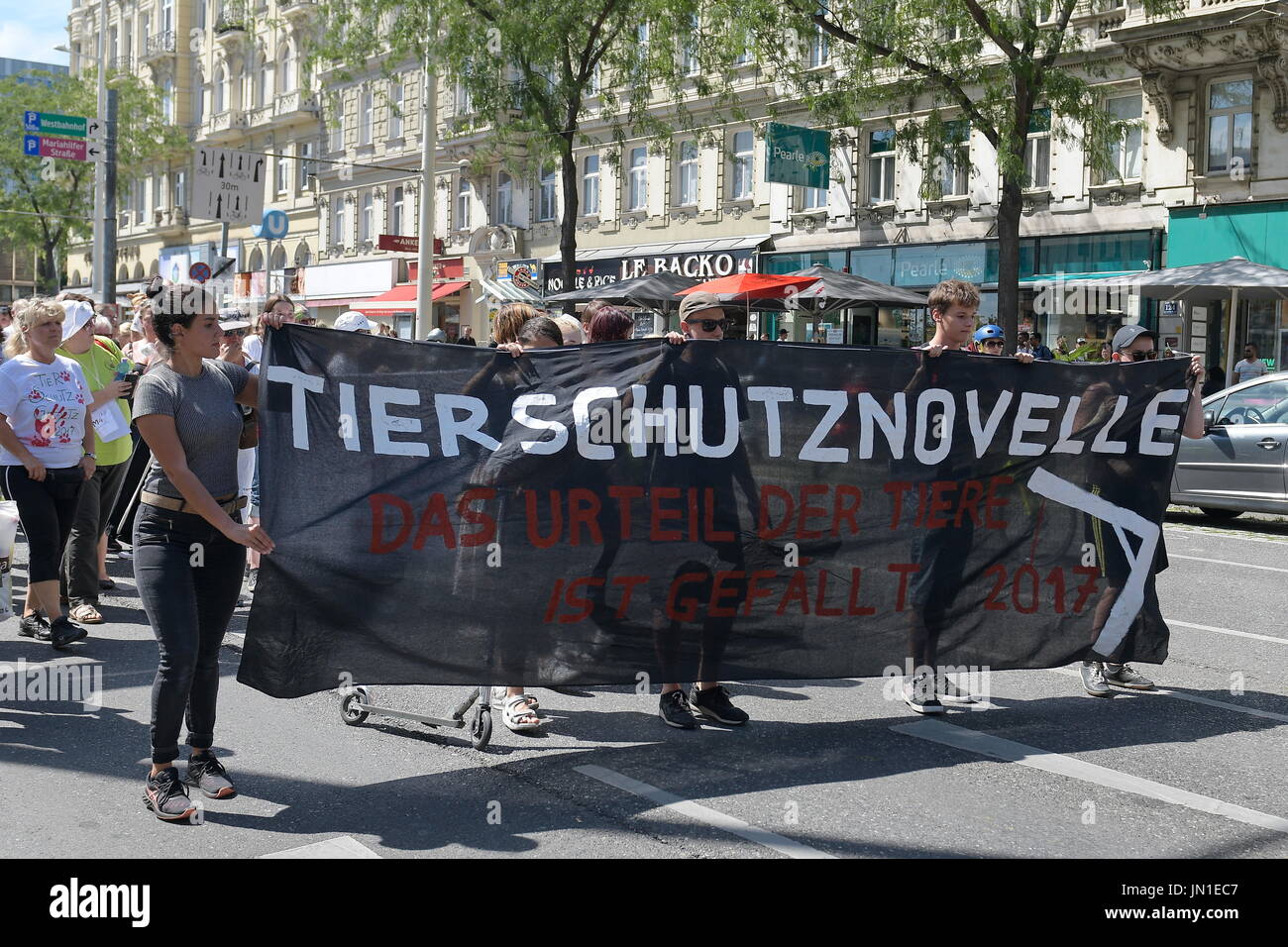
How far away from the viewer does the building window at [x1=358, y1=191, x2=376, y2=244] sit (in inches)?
1843

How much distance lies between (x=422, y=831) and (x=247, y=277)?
1776 inches

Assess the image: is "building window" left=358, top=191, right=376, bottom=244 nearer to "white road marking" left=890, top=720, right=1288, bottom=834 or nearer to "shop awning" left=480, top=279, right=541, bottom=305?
"shop awning" left=480, top=279, right=541, bottom=305

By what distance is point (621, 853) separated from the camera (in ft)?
A: 14.4

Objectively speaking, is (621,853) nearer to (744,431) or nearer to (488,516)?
(488,516)

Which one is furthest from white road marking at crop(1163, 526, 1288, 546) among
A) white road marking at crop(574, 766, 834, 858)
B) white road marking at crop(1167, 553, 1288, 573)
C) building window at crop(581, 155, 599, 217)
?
building window at crop(581, 155, 599, 217)

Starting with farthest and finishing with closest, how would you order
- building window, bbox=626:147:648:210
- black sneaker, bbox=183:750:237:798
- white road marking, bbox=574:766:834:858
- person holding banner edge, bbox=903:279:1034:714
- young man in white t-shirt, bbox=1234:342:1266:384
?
building window, bbox=626:147:648:210 < young man in white t-shirt, bbox=1234:342:1266:384 < person holding banner edge, bbox=903:279:1034:714 < black sneaker, bbox=183:750:237:798 < white road marking, bbox=574:766:834:858

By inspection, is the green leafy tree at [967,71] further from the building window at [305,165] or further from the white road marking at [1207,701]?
the building window at [305,165]

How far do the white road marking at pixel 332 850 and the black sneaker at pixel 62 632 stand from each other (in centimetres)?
370

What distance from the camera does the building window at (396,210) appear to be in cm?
4519

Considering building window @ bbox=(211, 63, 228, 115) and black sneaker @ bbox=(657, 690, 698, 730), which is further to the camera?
building window @ bbox=(211, 63, 228, 115)

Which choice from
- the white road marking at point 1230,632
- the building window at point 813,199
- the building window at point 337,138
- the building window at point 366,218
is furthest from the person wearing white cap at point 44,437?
the building window at point 337,138

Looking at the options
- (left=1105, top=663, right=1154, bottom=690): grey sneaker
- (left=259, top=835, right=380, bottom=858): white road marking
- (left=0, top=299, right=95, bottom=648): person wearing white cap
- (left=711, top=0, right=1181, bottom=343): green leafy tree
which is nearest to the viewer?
(left=259, top=835, right=380, bottom=858): white road marking

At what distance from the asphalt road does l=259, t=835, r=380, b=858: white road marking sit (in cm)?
1
